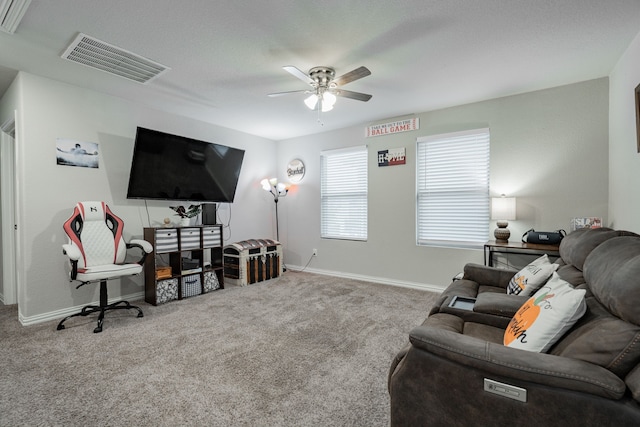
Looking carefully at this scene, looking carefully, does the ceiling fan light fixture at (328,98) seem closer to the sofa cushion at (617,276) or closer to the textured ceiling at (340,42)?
the textured ceiling at (340,42)

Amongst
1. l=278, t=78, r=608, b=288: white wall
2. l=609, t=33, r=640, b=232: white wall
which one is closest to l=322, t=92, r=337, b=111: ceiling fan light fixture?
l=278, t=78, r=608, b=288: white wall

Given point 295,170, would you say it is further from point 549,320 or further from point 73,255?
point 549,320

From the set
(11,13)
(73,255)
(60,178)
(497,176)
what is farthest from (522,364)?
(60,178)

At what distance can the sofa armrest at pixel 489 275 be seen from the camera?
2.40 metres

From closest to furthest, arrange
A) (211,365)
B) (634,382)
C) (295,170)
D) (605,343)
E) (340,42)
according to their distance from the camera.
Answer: (634,382), (605,343), (211,365), (340,42), (295,170)

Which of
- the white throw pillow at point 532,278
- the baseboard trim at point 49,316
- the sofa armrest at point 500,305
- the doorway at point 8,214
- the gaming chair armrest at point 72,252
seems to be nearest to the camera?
the sofa armrest at point 500,305

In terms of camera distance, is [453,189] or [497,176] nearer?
[497,176]

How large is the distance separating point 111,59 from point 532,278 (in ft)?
12.4

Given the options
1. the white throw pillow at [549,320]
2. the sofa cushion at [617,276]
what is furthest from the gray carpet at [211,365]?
the sofa cushion at [617,276]

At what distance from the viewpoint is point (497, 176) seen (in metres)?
3.53

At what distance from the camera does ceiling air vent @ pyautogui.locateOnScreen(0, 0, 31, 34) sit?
73.9 inches

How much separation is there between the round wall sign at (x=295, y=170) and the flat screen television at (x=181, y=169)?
1.12m

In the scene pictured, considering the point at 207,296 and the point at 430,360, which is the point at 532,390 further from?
the point at 207,296

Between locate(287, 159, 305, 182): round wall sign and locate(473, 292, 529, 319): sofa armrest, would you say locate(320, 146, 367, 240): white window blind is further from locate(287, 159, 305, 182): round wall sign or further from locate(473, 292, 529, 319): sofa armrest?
locate(473, 292, 529, 319): sofa armrest
